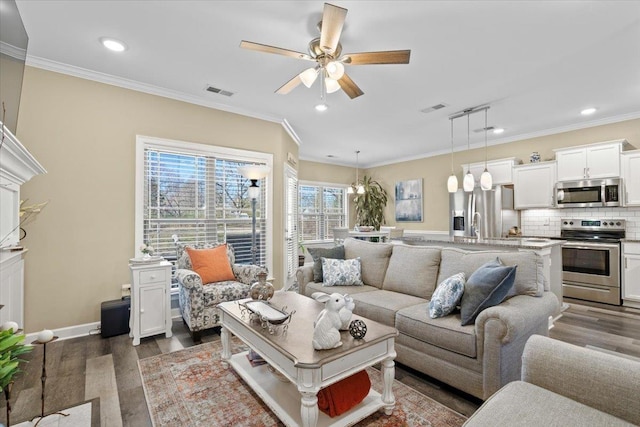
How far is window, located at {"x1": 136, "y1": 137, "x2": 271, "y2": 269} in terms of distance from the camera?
3.54m

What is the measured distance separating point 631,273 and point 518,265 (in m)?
3.14

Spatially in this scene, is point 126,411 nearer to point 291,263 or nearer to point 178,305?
point 178,305

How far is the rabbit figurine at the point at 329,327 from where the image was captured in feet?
5.36

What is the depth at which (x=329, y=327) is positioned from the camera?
5.47ft

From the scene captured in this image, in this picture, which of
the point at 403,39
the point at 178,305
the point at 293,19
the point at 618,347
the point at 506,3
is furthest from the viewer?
the point at 178,305

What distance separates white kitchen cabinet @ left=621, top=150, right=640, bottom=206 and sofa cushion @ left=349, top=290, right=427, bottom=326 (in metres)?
3.78

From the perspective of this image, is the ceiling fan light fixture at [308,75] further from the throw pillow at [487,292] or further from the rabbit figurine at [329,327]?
the throw pillow at [487,292]

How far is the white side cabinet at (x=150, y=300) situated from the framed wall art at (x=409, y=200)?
564 centimetres

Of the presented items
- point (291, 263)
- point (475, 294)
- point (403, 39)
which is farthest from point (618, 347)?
point (291, 263)

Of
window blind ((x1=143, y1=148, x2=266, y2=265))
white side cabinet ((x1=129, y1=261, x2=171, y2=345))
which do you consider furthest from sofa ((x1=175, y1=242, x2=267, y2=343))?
window blind ((x1=143, y1=148, x2=266, y2=265))

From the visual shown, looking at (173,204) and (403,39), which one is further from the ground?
(403,39)

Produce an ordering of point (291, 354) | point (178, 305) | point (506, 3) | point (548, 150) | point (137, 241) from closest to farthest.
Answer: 1. point (291, 354)
2. point (506, 3)
3. point (137, 241)
4. point (178, 305)
5. point (548, 150)

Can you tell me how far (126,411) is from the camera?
1.93m

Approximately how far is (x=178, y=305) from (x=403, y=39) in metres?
3.80
